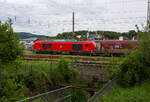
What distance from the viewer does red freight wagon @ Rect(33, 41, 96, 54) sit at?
29.1 m

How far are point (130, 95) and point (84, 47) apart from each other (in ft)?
64.2

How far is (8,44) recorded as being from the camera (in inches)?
282

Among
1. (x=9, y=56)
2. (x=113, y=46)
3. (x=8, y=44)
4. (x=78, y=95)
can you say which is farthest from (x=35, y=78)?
(x=113, y=46)

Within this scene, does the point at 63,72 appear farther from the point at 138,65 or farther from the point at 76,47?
the point at 76,47

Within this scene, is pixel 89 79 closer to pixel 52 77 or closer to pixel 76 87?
pixel 76 87

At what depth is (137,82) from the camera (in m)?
12.4

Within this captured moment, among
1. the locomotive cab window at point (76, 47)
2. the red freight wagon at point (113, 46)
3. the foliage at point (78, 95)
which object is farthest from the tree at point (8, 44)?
the locomotive cab window at point (76, 47)

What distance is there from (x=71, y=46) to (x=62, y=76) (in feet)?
46.7

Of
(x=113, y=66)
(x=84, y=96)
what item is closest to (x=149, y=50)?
(x=113, y=66)

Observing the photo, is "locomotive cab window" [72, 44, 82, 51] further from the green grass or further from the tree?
the tree

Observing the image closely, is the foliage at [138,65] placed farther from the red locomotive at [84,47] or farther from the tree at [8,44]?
the red locomotive at [84,47]

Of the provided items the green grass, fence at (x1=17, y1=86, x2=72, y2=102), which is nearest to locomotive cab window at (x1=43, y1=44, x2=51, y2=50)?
fence at (x1=17, y1=86, x2=72, y2=102)

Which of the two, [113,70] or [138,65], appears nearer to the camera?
[138,65]

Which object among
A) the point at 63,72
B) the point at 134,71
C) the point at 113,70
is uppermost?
the point at 134,71
